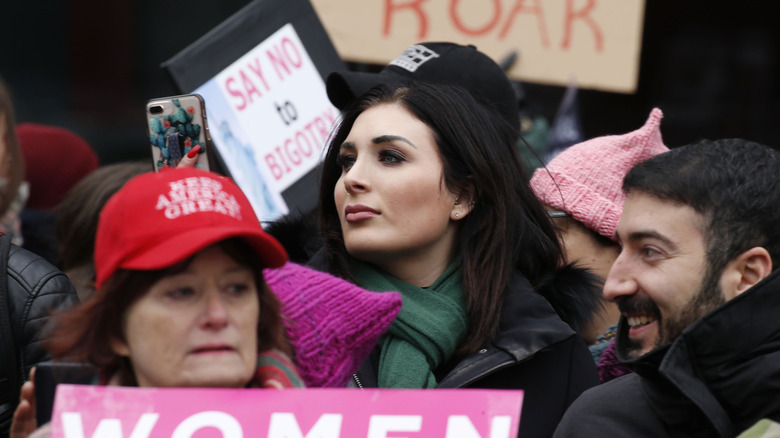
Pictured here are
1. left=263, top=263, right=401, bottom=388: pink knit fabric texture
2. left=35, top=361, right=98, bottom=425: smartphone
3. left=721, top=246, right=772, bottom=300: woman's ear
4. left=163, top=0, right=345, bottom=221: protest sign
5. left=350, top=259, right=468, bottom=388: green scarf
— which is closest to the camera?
left=35, top=361, right=98, bottom=425: smartphone

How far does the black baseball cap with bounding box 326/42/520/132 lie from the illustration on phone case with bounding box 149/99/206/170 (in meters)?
0.71

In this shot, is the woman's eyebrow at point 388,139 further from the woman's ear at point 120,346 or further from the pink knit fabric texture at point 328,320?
the woman's ear at point 120,346

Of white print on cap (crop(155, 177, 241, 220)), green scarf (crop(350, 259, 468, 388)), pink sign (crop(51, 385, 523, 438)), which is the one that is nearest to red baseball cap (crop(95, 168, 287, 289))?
white print on cap (crop(155, 177, 241, 220))

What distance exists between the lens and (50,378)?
6.70ft

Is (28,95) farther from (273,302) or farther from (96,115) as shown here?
(273,302)

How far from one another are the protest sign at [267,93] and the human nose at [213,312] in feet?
5.80

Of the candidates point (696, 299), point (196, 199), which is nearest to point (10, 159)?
point (196, 199)

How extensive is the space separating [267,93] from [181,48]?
111 inches

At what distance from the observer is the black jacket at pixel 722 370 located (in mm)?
2283

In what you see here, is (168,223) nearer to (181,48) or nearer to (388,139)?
(388,139)

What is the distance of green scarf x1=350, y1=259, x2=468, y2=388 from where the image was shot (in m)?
2.77

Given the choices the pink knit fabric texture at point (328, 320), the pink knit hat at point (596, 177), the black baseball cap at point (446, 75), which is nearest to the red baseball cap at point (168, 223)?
the pink knit fabric texture at point (328, 320)

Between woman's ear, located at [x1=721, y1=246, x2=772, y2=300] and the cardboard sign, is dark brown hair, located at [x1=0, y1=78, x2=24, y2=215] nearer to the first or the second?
the cardboard sign

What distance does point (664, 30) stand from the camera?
6.59 meters
